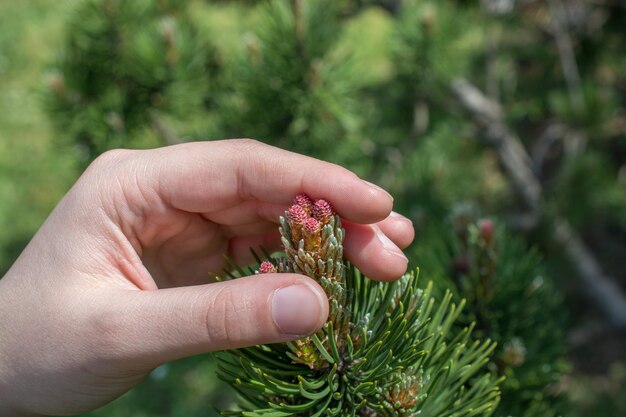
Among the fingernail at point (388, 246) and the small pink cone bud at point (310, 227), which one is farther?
the fingernail at point (388, 246)

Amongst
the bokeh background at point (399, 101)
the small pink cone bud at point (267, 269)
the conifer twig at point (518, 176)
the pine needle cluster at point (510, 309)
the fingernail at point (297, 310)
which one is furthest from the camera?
the conifer twig at point (518, 176)

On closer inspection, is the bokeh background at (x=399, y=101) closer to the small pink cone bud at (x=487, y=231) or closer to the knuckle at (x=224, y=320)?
the small pink cone bud at (x=487, y=231)

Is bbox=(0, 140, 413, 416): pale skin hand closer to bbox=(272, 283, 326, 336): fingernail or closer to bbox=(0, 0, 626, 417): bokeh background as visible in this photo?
bbox=(272, 283, 326, 336): fingernail

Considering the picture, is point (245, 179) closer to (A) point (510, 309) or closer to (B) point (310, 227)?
(B) point (310, 227)

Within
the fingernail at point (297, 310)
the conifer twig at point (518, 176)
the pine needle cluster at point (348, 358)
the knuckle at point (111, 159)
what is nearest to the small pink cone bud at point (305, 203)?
the pine needle cluster at point (348, 358)

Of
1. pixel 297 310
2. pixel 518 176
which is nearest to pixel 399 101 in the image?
pixel 518 176

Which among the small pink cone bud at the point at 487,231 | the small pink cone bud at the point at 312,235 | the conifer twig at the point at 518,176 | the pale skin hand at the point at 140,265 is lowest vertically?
the pale skin hand at the point at 140,265

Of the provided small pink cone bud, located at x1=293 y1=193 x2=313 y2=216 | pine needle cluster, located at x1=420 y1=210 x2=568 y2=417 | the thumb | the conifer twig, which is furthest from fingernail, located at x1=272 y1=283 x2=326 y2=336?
the conifer twig

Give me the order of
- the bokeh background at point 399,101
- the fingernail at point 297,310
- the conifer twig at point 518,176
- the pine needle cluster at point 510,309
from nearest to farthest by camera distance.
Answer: the fingernail at point 297,310
the pine needle cluster at point 510,309
the bokeh background at point 399,101
the conifer twig at point 518,176
